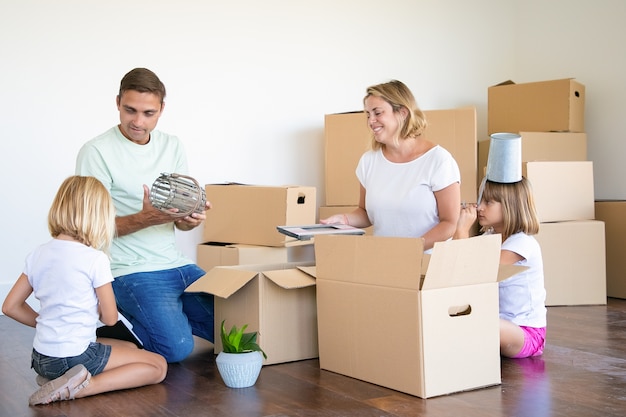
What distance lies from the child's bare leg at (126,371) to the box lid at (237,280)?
0.97 feet

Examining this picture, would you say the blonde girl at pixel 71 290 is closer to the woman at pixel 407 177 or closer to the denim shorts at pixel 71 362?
the denim shorts at pixel 71 362

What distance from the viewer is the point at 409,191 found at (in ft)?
8.75

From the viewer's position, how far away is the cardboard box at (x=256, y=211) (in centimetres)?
350

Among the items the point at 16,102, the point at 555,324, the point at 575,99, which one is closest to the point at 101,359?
the point at 16,102

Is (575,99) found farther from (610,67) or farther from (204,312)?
(204,312)

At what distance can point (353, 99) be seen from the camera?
14.9ft

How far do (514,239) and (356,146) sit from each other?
1.55 m

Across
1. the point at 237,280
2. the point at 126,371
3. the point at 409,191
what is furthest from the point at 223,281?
the point at 409,191

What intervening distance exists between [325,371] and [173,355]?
53 centimetres

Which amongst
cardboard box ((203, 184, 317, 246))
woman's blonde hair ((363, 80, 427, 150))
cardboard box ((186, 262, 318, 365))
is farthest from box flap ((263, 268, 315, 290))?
cardboard box ((203, 184, 317, 246))

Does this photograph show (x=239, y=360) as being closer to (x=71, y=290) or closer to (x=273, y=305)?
(x=273, y=305)

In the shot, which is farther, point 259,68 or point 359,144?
point 259,68

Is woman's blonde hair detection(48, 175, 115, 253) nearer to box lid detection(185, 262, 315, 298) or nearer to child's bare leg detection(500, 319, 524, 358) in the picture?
box lid detection(185, 262, 315, 298)

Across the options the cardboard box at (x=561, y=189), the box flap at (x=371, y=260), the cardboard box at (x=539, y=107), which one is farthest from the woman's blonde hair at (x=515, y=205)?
the cardboard box at (x=539, y=107)
